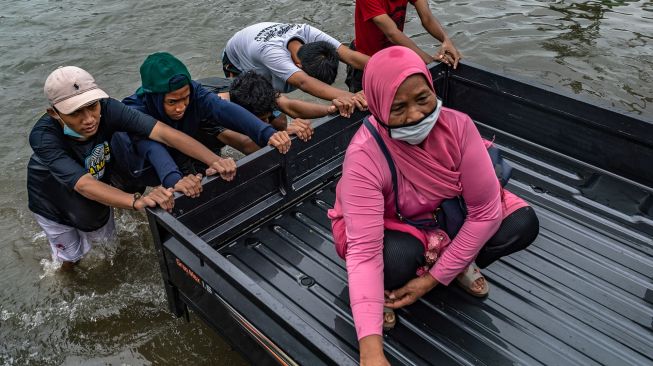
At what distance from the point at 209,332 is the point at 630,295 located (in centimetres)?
225

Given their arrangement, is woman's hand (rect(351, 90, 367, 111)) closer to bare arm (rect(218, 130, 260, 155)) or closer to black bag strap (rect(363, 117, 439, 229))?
bare arm (rect(218, 130, 260, 155))

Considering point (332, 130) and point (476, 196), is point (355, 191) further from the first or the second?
point (332, 130)

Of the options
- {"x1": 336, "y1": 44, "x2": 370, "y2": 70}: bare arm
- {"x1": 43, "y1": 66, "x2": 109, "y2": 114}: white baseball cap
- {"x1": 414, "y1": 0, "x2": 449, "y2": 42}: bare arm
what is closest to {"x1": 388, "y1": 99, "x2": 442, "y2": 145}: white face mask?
{"x1": 43, "y1": 66, "x2": 109, "y2": 114}: white baseball cap

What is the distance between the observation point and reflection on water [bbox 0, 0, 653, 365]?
3350 millimetres

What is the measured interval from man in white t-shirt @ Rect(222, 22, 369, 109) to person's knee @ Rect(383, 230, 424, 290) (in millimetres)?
1273

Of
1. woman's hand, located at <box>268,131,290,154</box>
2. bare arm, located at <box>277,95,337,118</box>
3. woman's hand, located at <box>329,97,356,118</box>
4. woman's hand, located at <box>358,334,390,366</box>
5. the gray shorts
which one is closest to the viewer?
woman's hand, located at <box>358,334,390,366</box>

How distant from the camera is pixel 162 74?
3010 millimetres

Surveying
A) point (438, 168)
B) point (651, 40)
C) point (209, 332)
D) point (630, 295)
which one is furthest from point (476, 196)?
point (651, 40)

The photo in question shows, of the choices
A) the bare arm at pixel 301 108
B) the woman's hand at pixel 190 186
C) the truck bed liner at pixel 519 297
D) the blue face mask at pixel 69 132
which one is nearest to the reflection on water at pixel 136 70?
the truck bed liner at pixel 519 297

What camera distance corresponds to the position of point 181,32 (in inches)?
300

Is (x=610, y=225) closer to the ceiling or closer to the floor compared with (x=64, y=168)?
closer to the floor

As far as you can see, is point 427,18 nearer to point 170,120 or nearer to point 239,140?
point 239,140

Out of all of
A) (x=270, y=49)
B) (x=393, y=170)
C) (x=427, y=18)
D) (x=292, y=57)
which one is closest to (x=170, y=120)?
(x=270, y=49)

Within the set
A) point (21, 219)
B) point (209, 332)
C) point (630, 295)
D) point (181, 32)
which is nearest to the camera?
point (630, 295)
